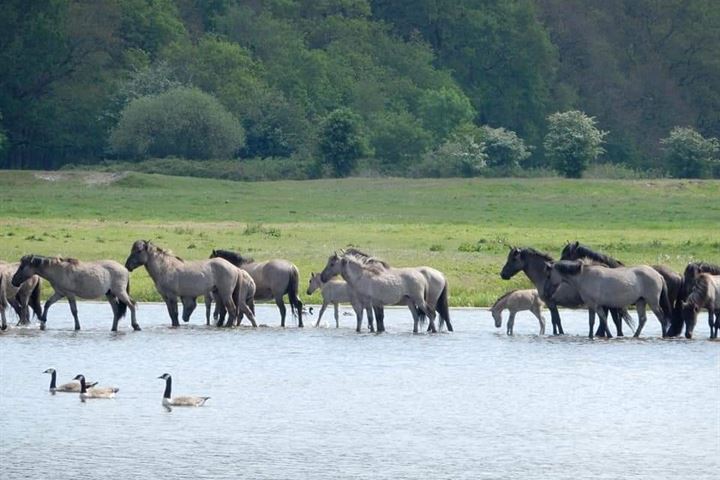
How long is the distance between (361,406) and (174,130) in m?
56.9

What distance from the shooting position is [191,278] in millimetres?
28047

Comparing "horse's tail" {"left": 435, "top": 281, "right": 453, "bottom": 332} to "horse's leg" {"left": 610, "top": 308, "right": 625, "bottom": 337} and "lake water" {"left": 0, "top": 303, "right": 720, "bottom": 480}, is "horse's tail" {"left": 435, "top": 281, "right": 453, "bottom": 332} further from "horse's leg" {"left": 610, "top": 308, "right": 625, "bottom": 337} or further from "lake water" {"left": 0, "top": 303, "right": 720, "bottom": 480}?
"horse's leg" {"left": 610, "top": 308, "right": 625, "bottom": 337}

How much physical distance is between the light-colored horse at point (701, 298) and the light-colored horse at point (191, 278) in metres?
6.67

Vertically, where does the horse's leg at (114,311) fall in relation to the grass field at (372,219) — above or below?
below

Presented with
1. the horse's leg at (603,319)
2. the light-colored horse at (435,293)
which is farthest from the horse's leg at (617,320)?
the light-colored horse at (435,293)

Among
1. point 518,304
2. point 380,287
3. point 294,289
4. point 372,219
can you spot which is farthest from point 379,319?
point 372,219

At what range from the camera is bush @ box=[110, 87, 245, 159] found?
3012 inches

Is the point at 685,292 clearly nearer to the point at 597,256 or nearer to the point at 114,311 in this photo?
the point at 597,256

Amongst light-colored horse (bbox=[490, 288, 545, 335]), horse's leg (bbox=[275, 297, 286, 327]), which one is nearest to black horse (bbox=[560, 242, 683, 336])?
light-colored horse (bbox=[490, 288, 545, 335])

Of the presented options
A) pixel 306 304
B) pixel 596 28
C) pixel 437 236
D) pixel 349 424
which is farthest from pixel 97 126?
pixel 349 424

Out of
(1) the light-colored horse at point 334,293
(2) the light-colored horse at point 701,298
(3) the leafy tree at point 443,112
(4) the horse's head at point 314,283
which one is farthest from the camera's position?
(3) the leafy tree at point 443,112

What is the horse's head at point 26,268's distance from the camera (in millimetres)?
27438

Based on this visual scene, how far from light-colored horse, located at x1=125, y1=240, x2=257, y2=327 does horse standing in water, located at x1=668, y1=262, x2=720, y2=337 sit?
6.47 m

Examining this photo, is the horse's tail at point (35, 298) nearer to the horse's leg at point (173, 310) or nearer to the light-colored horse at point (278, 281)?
the horse's leg at point (173, 310)
